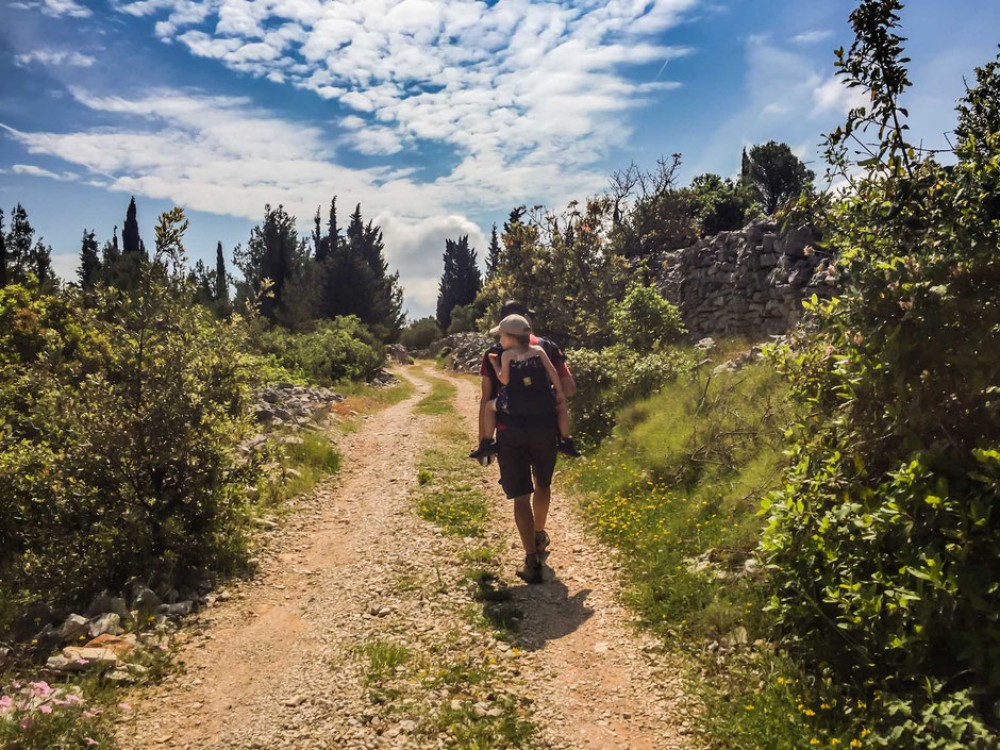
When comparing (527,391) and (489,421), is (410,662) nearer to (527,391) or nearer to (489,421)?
(489,421)

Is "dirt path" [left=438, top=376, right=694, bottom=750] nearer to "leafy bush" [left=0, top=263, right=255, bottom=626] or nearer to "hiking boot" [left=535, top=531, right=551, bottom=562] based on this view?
"hiking boot" [left=535, top=531, right=551, bottom=562]

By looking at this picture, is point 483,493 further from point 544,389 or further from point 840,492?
point 840,492

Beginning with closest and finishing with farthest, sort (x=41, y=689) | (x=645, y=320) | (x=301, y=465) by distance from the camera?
(x=41, y=689), (x=301, y=465), (x=645, y=320)

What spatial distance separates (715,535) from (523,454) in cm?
216

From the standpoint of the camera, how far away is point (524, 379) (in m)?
→ 5.96

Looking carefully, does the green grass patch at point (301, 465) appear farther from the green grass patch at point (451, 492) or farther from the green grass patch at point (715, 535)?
the green grass patch at point (715, 535)

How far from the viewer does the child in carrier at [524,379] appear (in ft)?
19.6

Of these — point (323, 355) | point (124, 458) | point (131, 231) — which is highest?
point (131, 231)

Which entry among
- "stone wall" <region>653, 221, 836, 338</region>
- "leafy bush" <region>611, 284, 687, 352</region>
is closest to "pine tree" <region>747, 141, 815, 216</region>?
"stone wall" <region>653, 221, 836, 338</region>

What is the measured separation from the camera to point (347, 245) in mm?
42938

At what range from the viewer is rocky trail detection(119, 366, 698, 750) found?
3.88 meters

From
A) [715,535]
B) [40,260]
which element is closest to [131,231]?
[40,260]

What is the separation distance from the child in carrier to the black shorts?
15 cm

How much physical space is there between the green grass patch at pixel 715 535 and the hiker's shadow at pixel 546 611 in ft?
1.80
